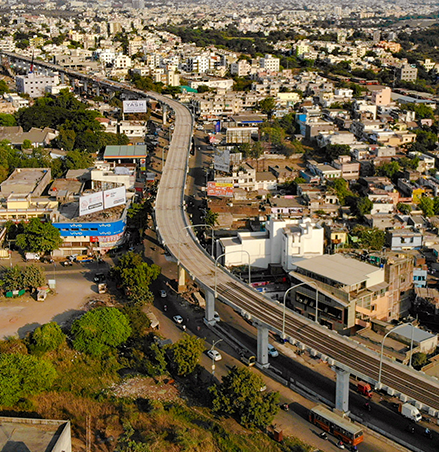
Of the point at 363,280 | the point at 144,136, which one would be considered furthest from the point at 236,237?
the point at 144,136

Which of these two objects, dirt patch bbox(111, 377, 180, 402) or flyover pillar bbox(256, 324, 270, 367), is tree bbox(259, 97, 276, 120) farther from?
dirt patch bbox(111, 377, 180, 402)

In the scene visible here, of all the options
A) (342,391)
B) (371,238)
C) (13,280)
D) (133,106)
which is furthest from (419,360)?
(133,106)

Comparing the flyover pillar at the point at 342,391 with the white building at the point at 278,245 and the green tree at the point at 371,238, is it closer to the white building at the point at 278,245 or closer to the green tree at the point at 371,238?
the white building at the point at 278,245

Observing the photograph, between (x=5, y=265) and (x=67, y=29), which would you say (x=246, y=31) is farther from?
(x=5, y=265)

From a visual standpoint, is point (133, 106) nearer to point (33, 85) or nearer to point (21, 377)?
point (33, 85)

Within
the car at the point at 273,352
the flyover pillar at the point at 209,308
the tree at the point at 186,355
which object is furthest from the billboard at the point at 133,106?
the tree at the point at 186,355

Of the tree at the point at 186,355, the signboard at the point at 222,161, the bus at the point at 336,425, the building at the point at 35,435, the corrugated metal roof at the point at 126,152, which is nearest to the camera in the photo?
the building at the point at 35,435
